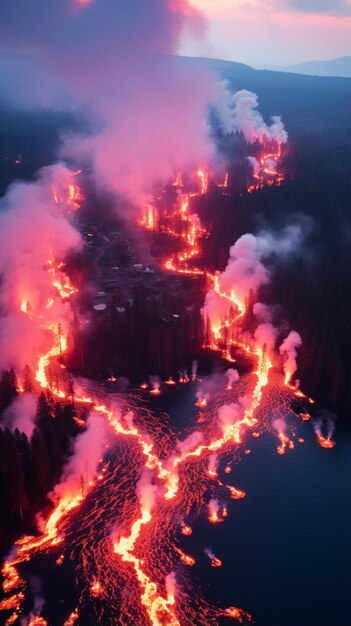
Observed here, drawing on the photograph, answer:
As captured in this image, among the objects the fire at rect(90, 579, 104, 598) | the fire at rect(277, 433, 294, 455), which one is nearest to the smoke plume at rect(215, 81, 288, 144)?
the fire at rect(277, 433, 294, 455)

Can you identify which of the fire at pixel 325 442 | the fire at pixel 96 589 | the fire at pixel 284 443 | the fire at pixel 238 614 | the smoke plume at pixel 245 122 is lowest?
the fire at pixel 325 442

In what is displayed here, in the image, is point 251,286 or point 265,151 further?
point 265,151

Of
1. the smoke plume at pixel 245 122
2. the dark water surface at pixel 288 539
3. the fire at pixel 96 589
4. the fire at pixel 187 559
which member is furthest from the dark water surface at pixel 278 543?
the smoke plume at pixel 245 122

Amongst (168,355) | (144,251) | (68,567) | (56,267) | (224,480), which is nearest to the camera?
(68,567)

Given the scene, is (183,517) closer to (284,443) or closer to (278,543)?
(278,543)

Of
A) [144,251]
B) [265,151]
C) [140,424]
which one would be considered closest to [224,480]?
[140,424]

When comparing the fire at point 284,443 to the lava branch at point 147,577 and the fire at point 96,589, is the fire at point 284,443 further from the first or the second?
the fire at point 96,589

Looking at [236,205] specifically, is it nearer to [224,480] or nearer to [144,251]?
[144,251]

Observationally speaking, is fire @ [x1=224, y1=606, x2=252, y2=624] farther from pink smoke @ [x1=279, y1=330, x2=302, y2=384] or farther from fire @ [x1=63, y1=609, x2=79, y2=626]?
pink smoke @ [x1=279, y1=330, x2=302, y2=384]
